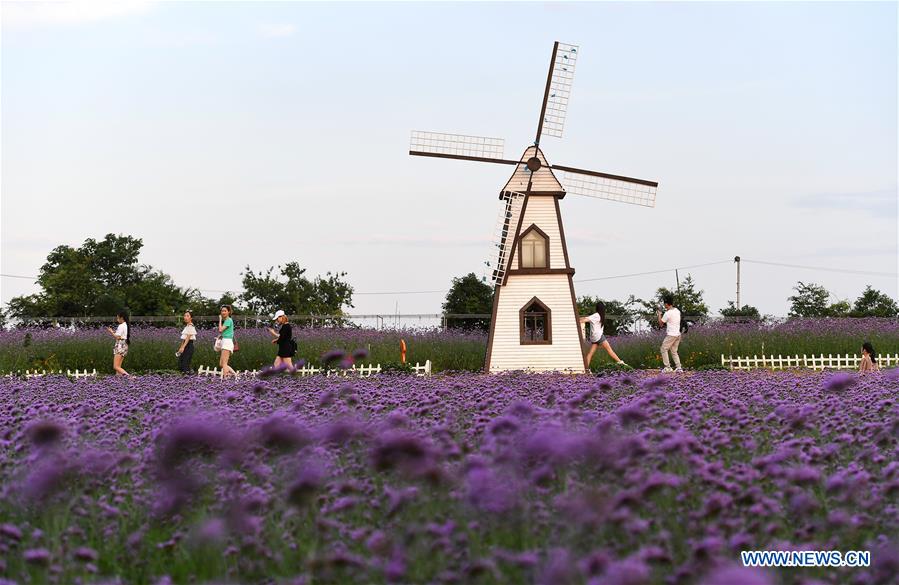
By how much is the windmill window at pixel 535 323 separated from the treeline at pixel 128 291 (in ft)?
82.2

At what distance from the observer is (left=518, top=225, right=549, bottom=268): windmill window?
2558cm

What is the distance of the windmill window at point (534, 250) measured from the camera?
25.6m

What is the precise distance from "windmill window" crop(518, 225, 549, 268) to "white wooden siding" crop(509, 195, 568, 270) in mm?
90

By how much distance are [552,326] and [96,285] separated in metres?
38.4

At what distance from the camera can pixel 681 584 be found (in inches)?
154

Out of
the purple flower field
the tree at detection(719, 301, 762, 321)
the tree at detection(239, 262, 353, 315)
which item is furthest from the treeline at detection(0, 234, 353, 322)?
the purple flower field

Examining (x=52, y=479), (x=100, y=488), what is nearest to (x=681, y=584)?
(x=52, y=479)

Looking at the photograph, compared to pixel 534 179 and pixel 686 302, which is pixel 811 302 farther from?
pixel 534 179

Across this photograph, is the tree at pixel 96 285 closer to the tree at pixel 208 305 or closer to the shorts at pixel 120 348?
the tree at pixel 208 305

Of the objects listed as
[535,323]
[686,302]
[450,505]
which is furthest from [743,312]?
[450,505]

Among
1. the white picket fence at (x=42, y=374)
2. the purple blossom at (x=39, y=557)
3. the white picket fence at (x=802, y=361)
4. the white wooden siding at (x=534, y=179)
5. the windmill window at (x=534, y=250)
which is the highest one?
the white wooden siding at (x=534, y=179)

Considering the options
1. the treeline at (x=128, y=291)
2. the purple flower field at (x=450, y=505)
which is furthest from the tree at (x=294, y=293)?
the purple flower field at (x=450, y=505)

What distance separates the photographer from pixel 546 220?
84.0 feet

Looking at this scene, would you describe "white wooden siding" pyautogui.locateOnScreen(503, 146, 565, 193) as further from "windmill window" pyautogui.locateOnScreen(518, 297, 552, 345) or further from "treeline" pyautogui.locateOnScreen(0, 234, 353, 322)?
"treeline" pyautogui.locateOnScreen(0, 234, 353, 322)
